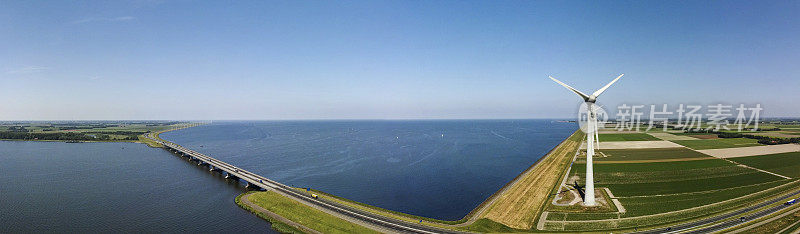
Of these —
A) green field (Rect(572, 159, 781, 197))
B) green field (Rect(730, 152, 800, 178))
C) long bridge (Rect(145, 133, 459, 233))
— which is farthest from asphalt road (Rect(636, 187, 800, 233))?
green field (Rect(730, 152, 800, 178))

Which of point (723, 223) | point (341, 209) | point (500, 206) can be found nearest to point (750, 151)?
point (723, 223)

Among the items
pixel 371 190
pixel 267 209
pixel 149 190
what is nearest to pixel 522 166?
pixel 371 190

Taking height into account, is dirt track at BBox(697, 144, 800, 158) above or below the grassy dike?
above

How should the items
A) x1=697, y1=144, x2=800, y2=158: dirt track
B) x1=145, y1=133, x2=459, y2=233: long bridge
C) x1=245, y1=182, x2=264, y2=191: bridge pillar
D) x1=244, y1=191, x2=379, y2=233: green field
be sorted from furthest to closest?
x1=697, y1=144, x2=800, y2=158: dirt track < x1=245, y1=182, x2=264, y2=191: bridge pillar < x1=244, y1=191, x2=379, y2=233: green field < x1=145, y1=133, x2=459, y2=233: long bridge

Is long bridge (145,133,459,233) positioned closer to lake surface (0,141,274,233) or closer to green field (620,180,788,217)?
lake surface (0,141,274,233)

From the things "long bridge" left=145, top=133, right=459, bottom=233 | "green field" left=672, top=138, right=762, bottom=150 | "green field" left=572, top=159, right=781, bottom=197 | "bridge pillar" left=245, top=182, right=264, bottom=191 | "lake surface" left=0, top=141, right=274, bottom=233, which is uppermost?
"green field" left=672, top=138, right=762, bottom=150

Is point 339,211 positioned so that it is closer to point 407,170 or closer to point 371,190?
point 371,190

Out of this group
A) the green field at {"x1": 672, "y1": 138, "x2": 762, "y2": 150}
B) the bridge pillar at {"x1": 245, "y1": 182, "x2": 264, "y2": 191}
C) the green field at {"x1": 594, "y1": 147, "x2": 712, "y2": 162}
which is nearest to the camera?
the bridge pillar at {"x1": 245, "y1": 182, "x2": 264, "y2": 191}
